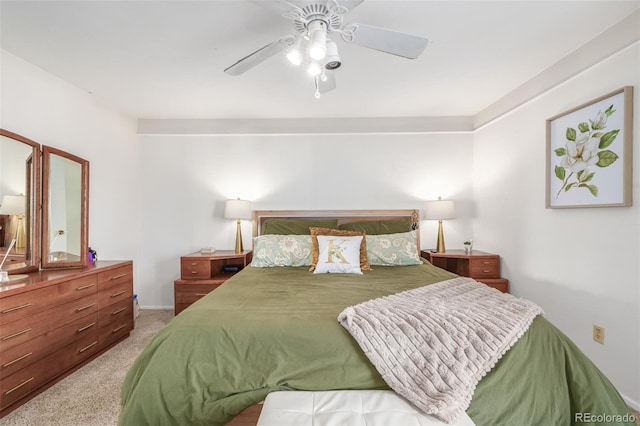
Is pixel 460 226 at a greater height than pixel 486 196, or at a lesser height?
lesser

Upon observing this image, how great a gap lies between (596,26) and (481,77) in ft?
2.49

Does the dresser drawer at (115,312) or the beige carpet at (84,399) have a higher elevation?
the dresser drawer at (115,312)

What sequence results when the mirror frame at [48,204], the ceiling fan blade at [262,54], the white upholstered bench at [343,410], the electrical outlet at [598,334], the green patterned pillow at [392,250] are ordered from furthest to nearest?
1. the green patterned pillow at [392,250]
2. the mirror frame at [48,204]
3. the electrical outlet at [598,334]
4. the ceiling fan blade at [262,54]
5. the white upholstered bench at [343,410]

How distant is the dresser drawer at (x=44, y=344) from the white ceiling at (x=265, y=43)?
2049 millimetres

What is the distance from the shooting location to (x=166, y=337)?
1.31 m

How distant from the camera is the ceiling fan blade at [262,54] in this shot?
62.2 inches

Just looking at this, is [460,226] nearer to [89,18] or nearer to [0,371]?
[89,18]

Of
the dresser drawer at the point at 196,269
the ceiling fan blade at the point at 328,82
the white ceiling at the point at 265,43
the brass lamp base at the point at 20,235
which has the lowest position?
the dresser drawer at the point at 196,269

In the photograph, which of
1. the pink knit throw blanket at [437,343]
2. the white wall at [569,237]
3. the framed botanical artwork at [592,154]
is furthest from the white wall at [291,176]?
the pink knit throw blanket at [437,343]

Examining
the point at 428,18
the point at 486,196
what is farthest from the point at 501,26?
the point at 486,196

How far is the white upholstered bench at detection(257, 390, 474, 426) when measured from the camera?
96 cm

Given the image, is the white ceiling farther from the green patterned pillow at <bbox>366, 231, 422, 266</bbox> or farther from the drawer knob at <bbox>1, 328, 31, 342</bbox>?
A: the drawer knob at <bbox>1, 328, 31, 342</bbox>

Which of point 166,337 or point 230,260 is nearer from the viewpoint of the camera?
point 166,337

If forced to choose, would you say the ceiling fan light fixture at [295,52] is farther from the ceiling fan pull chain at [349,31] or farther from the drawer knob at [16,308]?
the drawer knob at [16,308]
